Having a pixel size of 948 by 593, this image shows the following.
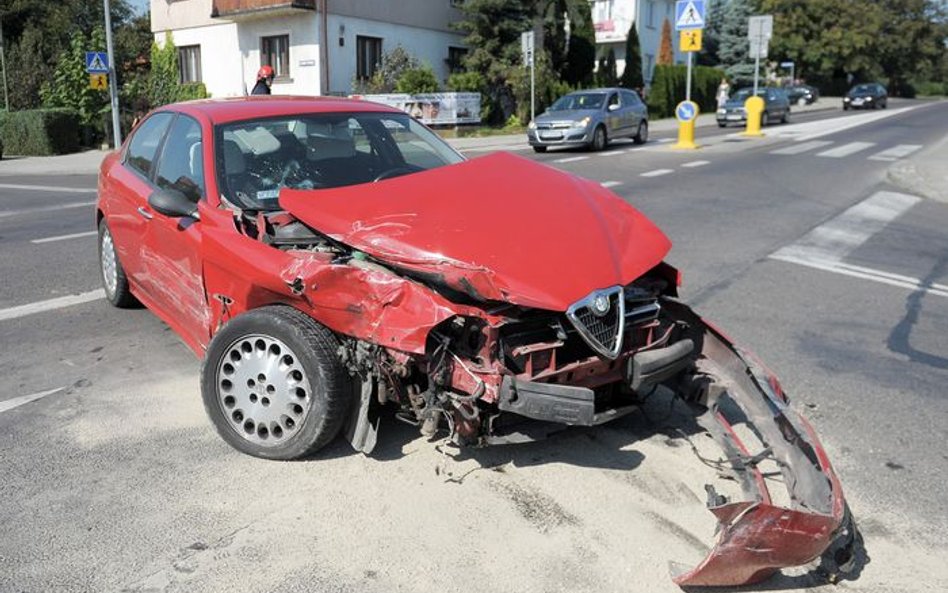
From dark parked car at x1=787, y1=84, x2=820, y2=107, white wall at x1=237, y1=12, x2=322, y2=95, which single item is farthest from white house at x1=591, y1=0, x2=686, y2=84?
white wall at x1=237, y1=12, x2=322, y2=95

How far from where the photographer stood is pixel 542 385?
3.40m

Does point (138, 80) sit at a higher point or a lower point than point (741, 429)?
higher

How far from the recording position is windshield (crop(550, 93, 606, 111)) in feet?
74.9

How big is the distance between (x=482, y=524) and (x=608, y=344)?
0.91m

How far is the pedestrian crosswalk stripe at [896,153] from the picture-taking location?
20039mm

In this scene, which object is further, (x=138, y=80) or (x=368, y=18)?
(x=138, y=80)

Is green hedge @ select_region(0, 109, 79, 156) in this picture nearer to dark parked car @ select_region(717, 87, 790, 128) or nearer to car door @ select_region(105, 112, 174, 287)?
car door @ select_region(105, 112, 174, 287)

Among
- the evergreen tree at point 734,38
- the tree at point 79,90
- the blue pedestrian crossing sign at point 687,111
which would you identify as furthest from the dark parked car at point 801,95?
the tree at point 79,90

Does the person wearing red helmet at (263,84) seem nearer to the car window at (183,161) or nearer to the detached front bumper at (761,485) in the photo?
the car window at (183,161)

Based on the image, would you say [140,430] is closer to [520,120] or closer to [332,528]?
[332,528]

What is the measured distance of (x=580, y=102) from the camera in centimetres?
2308

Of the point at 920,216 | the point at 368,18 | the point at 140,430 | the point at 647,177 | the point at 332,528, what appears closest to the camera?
the point at 332,528

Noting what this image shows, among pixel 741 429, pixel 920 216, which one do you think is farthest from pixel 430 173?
pixel 920 216

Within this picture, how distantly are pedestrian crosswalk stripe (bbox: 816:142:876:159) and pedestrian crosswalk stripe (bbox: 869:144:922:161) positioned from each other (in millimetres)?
627
